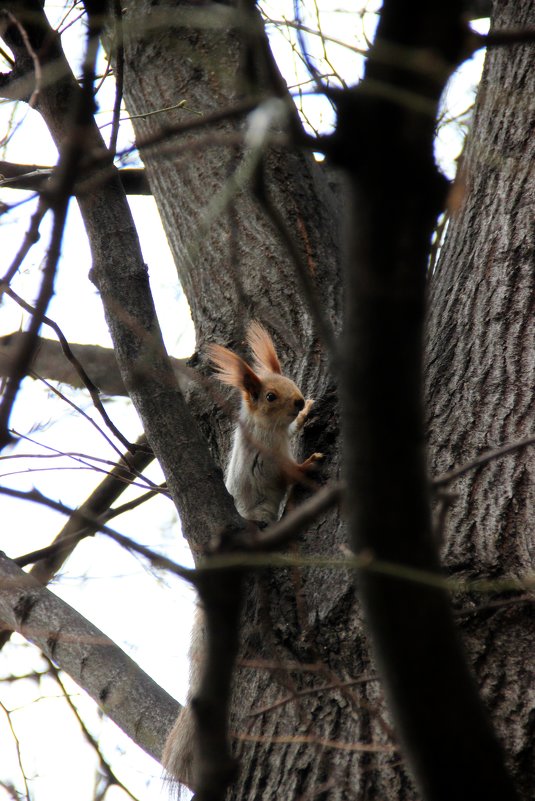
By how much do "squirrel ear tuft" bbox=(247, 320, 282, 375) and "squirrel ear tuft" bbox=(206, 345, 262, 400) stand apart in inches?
3.1

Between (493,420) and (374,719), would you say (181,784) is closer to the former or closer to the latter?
(374,719)

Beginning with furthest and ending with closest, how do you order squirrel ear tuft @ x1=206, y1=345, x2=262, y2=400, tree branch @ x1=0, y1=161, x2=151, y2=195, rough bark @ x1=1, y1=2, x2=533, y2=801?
squirrel ear tuft @ x1=206, y1=345, x2=262, y2=400
tree branch @ x1=0, y1=161, x2=151, y2=195
rough bark @ x1=1, y1=2, x2=533, y2=801

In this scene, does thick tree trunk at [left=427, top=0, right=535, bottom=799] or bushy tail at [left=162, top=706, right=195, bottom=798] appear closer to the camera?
thick tree trunk at [left=427, top=0, right=535, bottom=799]

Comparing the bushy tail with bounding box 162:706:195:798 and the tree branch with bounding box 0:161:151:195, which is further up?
the tree branch with bounding box 0:161:151:195

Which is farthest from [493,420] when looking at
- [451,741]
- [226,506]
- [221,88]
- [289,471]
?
[221,88]

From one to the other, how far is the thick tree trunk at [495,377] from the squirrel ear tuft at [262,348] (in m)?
0.83

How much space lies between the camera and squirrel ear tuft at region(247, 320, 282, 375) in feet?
12.5

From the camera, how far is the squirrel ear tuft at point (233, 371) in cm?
375

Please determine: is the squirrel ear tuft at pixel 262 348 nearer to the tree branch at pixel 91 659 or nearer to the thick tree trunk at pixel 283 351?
the thick tree trunk at pixel 283 351

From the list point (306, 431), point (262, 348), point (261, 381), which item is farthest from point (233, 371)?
point (306, 431)

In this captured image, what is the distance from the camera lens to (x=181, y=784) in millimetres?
2746

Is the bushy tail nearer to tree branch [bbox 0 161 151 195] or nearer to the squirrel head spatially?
the squirrel head

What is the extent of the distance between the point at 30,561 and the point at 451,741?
85.4 inches

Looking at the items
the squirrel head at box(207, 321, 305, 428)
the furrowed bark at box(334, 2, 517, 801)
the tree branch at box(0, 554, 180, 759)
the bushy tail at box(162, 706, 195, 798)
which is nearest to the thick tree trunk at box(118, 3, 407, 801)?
the squirrel head at box(207, 321, 305, 428)
